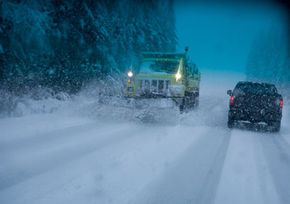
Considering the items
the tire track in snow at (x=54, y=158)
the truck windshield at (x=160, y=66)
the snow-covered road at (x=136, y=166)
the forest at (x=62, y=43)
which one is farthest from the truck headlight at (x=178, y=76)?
the tire track in snow at (x=54, y=158)

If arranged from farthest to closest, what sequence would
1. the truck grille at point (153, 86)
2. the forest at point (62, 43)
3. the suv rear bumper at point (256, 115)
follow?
the truck grille at point (153, 86), the forest at point (62, 43), the suv rear bumper at point (256, 115)

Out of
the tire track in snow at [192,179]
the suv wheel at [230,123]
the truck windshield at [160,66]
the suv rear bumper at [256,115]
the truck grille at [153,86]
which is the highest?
the truck windshield at [160,66]

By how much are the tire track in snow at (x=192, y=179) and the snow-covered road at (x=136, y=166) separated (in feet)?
0.04

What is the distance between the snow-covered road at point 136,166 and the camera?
185 inches

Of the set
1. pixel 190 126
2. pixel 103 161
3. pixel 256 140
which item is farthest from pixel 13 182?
pixel 190 126

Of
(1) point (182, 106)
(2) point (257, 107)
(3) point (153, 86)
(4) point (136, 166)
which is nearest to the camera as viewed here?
(4) point (136, 166)

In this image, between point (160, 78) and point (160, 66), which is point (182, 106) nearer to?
point (160, 78)

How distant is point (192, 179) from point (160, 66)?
420 inches

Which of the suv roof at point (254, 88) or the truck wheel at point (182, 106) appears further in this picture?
the truck wheel at point (182, 106)

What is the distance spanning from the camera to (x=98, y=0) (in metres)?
22.4

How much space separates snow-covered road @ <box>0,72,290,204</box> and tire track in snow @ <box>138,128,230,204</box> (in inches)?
0.5

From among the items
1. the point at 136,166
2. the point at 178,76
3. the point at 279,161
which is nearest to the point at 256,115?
the point at 178,76

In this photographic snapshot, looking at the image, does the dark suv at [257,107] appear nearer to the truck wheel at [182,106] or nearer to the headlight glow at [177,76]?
the truck wheel at [182,106]

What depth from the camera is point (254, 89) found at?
43.0 feet
